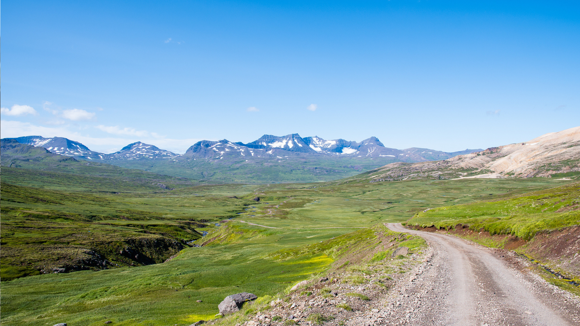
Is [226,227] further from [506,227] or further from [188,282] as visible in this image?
[506,227]

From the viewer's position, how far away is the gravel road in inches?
651

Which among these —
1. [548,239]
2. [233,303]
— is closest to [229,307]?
[233,303]

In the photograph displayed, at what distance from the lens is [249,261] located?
70.0 metres

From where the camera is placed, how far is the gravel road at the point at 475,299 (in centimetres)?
1655

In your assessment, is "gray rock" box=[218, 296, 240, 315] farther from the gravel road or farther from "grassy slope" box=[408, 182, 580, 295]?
"grassy slope" box=[408, 182, 580, 295]

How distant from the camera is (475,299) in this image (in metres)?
19.5

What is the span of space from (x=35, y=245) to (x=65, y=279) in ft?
122

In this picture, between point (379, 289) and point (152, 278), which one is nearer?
point (379, 289)

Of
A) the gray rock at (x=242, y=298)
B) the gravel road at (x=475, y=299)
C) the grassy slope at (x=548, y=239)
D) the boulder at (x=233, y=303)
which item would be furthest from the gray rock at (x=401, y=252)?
the boulder at (x=233, y=303)

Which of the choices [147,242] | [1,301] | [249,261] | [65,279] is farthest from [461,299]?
[147,242]

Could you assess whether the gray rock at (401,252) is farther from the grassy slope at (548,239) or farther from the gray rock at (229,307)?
the gray rock at (229,307)

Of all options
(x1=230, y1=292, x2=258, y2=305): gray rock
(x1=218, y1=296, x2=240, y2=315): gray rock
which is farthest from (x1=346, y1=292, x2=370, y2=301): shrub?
(x1=230, y1=292, x2=258, y2=305): gray rock

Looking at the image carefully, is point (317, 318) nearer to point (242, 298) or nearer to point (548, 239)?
point (242, 298)

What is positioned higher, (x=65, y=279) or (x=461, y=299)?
(x=461, y=299)
